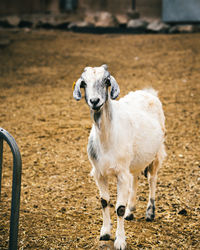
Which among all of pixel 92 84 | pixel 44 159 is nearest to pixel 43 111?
pixel 44 159

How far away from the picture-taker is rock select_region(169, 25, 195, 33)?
55.0ft

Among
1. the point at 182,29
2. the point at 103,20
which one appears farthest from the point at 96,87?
the point at 103,20

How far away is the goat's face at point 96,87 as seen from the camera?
3.12 metres

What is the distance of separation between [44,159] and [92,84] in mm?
3544

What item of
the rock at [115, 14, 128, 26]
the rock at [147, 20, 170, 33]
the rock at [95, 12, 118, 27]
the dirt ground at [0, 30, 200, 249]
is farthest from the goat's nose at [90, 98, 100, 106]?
the rock at [115, 14, 128, 26]

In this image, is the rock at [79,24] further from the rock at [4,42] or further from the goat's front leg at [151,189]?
the goat's front leg at [151,189]

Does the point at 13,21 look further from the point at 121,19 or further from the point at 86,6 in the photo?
the point at 121,19

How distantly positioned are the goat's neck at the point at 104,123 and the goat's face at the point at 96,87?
0.22m

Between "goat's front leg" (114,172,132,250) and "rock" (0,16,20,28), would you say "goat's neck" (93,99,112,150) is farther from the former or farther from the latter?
"rock" (0,16,20,28)

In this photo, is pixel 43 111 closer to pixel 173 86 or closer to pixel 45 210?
pixel 173 86

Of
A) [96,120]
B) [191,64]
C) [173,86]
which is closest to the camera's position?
[96,120]

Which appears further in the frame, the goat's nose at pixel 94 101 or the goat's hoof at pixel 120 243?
the goat's hoof at pixel 120 243

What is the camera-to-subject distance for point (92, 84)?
316 cm

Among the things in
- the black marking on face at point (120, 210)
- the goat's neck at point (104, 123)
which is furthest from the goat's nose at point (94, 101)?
the black marking on face at point (120, 210)
